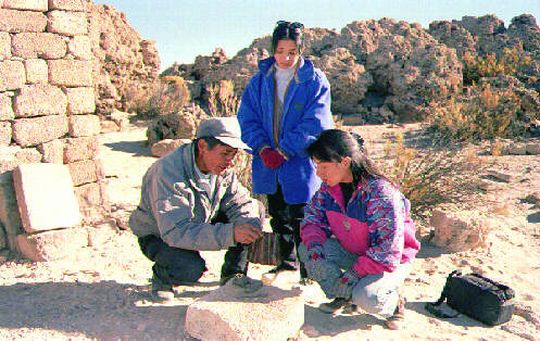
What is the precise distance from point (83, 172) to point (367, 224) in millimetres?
2729

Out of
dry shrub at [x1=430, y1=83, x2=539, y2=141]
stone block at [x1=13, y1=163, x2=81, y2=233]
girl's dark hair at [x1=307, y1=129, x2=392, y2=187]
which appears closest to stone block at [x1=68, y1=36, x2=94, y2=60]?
stone block at [x1=13, y1=163, x2=81, y2=233]

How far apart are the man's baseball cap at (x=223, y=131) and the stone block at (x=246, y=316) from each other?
0.84 metres

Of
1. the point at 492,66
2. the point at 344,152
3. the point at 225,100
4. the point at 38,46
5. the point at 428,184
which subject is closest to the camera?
the point at 344,152

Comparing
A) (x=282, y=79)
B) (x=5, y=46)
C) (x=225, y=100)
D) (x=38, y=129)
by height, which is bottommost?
(x=38, y=129)

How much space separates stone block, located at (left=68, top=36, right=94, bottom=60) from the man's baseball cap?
2.07 metres

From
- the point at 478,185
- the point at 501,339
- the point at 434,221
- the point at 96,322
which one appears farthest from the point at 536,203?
the point at 96,322

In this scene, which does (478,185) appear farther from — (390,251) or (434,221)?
(390,251)

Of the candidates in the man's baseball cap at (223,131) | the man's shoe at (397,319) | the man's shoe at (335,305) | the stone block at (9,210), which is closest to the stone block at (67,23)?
the stone block at (9,210)

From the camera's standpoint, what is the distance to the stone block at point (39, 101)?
4023 millimetres

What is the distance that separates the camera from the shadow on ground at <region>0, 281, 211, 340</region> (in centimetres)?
277

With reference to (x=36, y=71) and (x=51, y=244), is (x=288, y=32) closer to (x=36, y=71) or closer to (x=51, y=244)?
(x=36, y=71)

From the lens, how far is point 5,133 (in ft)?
13.0

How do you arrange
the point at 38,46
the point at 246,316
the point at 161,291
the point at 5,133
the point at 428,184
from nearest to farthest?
the point at 246,316
the point at 161,291
the point at 5,133
the point at 38,46
the point at 428,184

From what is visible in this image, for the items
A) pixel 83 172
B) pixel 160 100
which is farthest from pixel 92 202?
pixel 160 100
